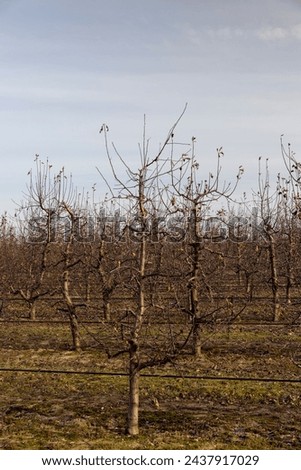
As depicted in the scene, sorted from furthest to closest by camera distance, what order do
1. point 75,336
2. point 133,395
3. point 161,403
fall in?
point 75,336, point 161,403, point 133,395

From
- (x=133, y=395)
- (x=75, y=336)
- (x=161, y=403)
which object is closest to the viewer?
(x=133, y=395)

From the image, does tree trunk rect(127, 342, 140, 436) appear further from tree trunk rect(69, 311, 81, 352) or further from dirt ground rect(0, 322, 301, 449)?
tree trunk rect(69, 311, 81, 352)

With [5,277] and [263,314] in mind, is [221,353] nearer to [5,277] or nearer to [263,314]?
[263,314]

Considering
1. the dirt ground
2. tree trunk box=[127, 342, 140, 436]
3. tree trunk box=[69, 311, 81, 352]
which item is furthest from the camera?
tree trunk box=[69, 311, 81, 352]

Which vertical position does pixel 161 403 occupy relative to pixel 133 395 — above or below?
below

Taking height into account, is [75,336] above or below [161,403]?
above

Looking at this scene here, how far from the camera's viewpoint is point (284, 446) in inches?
245

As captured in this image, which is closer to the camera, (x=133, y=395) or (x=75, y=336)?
(x=133, y=395)

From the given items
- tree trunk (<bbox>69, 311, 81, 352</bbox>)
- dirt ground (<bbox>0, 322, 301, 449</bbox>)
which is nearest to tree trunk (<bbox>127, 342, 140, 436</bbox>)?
dirt ground (<bbox>0, 322, 301, 449</bbox>)

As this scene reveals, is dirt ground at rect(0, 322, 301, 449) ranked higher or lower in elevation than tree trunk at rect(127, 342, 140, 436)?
lower

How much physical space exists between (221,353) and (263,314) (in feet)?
20.9

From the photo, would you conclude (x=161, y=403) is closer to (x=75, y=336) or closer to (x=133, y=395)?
(x=133, y=395)

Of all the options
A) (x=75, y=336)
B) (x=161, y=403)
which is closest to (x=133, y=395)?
(x=161, y=403)
